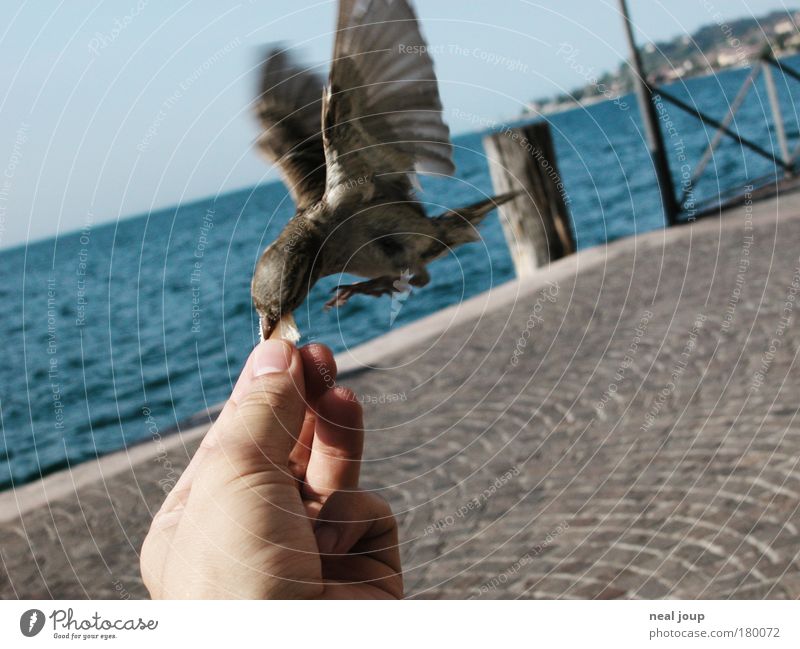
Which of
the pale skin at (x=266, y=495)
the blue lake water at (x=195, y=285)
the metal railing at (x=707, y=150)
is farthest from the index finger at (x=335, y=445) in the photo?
the metal railing at (x=707, y=150)

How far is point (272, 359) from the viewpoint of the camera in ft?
4.58

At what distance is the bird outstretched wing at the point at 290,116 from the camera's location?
4.47 ft

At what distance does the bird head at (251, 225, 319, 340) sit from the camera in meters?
0.97

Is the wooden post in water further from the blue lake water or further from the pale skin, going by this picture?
the pale skin

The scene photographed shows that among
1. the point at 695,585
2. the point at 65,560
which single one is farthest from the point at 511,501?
the point at 65,560

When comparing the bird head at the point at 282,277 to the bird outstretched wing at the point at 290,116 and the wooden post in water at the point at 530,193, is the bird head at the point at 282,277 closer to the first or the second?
the bird outstretched wing at the point at 290,116

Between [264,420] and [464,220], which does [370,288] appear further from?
[264,420]

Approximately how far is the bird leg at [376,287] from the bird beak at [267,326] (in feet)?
0.52

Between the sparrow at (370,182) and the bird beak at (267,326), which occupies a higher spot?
the sparrow at (370,182)

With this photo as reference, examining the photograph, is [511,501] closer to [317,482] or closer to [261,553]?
[317,482]

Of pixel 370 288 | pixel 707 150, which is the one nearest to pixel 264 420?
pixel 370 288

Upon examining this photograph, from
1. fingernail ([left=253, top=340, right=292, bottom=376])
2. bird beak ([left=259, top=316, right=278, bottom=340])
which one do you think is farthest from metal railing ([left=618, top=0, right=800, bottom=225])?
bird beak ([left=259, top=316, right=278, bottom=340])

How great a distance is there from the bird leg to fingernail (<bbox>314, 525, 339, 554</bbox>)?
738 millimetres
